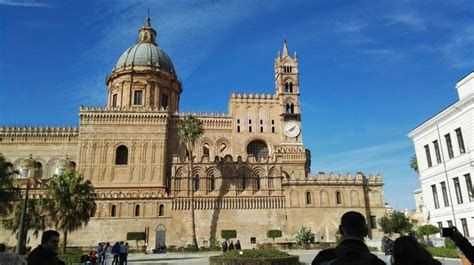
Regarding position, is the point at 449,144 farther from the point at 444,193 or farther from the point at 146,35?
the point at 146,35

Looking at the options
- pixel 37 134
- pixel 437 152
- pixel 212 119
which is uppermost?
pixel 212 119

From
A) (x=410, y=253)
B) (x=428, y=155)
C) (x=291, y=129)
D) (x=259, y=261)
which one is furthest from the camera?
(x=291, y=129)

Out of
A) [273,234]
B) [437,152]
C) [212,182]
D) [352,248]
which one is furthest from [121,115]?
[352,248]

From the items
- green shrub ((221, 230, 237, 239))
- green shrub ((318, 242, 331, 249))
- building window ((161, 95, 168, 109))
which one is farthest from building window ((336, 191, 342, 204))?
building window ((161, 95, 168, 109))

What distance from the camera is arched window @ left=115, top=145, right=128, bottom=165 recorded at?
4503 centimetres

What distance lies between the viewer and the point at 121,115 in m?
A: 46.2

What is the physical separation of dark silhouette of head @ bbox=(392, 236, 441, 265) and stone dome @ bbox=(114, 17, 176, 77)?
170 ft

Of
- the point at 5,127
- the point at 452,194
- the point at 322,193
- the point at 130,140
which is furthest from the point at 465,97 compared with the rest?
the point at 5,127

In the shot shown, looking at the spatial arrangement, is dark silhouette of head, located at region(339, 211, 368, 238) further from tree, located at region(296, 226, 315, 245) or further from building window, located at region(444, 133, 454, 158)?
tree, located at region(296, 226, 315, 245)

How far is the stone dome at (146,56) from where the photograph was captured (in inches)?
2078

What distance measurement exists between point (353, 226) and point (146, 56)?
53593 millimetres

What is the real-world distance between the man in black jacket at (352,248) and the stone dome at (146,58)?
51764mm

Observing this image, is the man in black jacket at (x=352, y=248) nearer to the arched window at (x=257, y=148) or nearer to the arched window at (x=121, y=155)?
the arched window at (x=121, y=155)

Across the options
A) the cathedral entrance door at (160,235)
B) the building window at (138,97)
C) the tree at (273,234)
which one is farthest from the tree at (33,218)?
the building window at (138,97)
